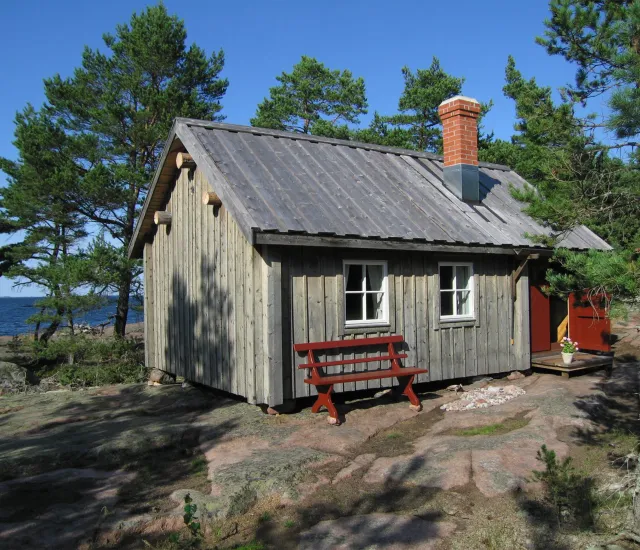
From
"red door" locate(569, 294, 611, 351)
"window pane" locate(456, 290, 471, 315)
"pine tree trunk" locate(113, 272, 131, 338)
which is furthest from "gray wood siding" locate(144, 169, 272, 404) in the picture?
"red door" locate(569, 294, 611, 351)

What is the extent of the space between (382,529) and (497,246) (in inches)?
275

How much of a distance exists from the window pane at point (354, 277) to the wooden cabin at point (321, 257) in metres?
0.02

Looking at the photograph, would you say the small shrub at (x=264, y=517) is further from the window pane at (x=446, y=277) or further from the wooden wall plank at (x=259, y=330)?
the window pane at (x=446, y=277)

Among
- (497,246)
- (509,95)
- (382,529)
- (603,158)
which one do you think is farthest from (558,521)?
(509,95)

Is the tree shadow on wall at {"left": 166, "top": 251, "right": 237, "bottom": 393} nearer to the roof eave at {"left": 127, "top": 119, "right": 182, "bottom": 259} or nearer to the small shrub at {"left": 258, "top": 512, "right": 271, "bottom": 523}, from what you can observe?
the roof eave at {"left": 127, "top": 119, "right": 182, "bottom": 259}

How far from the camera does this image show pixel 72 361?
17266 mm

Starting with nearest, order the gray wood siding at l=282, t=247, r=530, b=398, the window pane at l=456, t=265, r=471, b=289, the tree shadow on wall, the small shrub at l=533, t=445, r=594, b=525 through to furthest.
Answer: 1. the small shrub at l=533, t=445, r=594, b=525
2. the gray wood siding at l=282, t=247, r=530, b=398
3. the tree shadow on wall
4. the window pane at l=456, t=265, r=471, b=289

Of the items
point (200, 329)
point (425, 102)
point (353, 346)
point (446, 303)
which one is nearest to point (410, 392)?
point (353, 346)

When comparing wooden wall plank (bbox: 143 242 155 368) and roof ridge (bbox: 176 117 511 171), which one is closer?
roof ridge (bbox: 176 117 511 171)

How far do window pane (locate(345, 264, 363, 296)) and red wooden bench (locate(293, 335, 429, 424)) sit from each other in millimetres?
904

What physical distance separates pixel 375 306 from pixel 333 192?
84.2 inches

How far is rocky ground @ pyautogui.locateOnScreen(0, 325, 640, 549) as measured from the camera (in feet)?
17.8

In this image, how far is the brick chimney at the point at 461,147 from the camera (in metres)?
13.0

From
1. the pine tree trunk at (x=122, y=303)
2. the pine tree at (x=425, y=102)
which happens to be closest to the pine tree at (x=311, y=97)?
the pine tree at (x=425, y=102)
